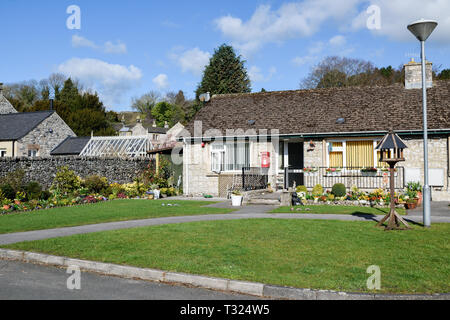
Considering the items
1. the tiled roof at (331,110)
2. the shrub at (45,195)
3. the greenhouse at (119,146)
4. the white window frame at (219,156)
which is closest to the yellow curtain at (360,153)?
the tiled roof at (331,110)

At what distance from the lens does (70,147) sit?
1452 inches

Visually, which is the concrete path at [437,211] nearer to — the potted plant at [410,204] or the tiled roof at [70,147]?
the potted plant at [410,204]

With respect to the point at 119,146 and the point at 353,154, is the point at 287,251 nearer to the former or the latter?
the point at 353,154

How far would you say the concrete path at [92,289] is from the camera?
18.7 feet

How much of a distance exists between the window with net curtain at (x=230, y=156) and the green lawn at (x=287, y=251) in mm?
10132

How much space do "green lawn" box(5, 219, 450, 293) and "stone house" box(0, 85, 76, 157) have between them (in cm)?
2673

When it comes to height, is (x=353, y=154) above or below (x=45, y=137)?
below

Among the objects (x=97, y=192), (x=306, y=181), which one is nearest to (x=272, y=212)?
(x=306, y=181)

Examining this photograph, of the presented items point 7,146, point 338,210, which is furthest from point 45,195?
point 7,146

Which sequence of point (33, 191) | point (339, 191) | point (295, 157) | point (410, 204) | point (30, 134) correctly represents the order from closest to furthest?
1. point (410, 204)
2. point (339, 191)
3. point (33, 191)
4. point (295, 157)
5. point (30, 134)

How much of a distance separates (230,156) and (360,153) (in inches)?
256
